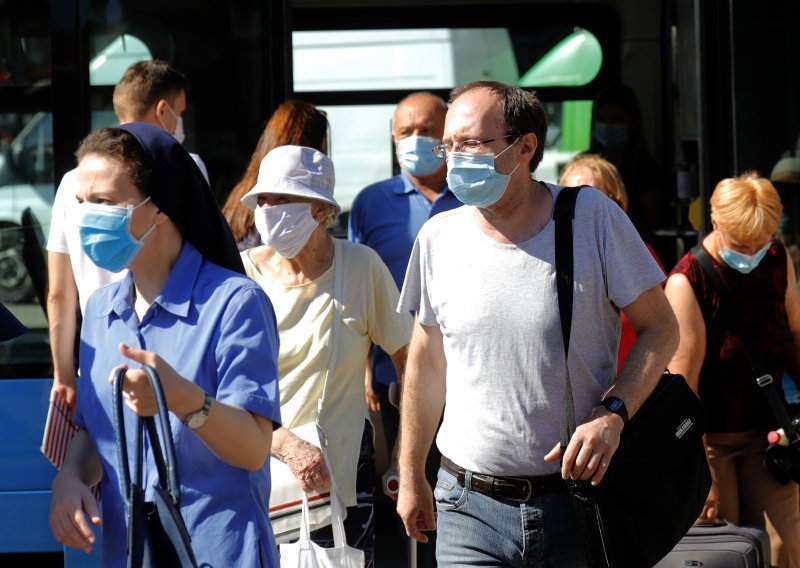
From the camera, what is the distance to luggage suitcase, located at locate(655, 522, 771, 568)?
13.2ft

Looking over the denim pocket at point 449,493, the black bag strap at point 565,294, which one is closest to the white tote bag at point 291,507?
the denim pocket at point 449,493

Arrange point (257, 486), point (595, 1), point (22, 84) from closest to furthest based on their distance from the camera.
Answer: point (257, 486) < point (22, 84) < point (595, 1)

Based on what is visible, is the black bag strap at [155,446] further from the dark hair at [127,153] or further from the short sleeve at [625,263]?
the short sleeve at [625,263]

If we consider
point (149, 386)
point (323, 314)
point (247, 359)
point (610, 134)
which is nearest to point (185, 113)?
point (323, 314)

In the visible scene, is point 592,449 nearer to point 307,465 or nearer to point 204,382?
point 204,382

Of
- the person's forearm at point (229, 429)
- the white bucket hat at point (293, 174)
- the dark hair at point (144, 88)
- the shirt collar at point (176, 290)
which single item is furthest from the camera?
the dark hair at point (144, 88)

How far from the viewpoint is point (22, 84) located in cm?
495

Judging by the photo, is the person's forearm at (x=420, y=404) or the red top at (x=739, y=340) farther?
the red top at (x=739, y=340)

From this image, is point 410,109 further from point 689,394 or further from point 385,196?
point 689,394

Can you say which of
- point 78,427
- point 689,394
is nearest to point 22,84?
point 78,427

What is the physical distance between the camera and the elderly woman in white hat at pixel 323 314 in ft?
12.0

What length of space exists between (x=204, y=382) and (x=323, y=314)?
1306 millimetres

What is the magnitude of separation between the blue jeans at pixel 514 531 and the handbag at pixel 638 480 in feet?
0.22

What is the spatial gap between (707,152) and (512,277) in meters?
2.56
